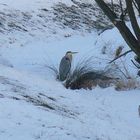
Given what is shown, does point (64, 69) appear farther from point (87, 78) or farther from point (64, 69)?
point (87, 78)

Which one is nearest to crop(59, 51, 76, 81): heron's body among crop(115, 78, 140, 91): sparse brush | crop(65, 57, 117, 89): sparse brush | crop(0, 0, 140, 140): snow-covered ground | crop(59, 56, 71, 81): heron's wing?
crop(59, 56, 71, 81): heron's wing

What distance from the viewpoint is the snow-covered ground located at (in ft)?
20.6

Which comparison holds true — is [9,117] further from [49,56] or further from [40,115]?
[49,56]

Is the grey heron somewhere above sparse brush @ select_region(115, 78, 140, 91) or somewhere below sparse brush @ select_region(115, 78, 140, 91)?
above

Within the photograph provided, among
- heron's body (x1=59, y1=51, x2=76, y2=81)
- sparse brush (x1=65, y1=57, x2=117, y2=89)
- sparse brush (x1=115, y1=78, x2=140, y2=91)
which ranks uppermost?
heron's body (x1=59, y1=51, x2=76, y2=81)

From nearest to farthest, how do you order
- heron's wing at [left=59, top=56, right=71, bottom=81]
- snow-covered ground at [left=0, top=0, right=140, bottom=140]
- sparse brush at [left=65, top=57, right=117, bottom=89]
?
snow-covered ground at [left=0, top=0, right=140, bottom=140] < sparse brush at [left=65, top=57, right=117, bottom=89] < heron's wing at [left=59, top=56, right=71, bottom=81]

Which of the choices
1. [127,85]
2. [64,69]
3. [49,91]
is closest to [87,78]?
[64,69]

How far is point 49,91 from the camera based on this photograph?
933cm

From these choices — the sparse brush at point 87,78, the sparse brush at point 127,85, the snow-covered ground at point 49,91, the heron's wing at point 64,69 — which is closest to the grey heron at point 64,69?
the heron's wing at point 64,69

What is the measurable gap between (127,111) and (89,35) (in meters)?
8.83

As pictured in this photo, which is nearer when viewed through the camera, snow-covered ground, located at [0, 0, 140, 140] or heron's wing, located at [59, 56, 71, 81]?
snow-covered ground, located at [0, 0, 140, 140]

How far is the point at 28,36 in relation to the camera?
16.3m

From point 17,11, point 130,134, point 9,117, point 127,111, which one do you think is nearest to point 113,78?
point 127,111

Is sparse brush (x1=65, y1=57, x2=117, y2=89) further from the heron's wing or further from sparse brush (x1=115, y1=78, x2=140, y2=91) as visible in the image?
sparse brush (x1=115, y1=78, x2=140, y2=91)
